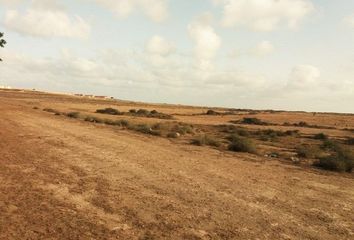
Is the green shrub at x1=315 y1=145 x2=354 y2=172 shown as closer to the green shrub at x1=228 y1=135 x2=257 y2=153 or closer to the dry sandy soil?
the dry sandy soil

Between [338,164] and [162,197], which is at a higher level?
[338,164]

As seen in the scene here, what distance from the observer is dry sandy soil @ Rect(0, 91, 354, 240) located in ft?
27.5

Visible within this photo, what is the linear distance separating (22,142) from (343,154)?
14217 millimetres

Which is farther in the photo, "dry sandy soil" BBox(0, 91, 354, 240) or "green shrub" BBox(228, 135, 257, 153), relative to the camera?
"green shrub" BBox(228, 135, 257, 153)

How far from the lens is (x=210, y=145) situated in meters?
24.7

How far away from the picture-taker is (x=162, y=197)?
10836 mm

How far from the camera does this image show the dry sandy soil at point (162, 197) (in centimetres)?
839

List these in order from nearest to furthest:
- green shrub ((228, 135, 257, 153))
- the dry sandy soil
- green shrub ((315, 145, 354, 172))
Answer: the dry sandy soil, green shrub ((315, 145, 354, 172)), green shrub ((228, 135, 257, 153))

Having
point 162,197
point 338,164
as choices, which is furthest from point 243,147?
point 162,197

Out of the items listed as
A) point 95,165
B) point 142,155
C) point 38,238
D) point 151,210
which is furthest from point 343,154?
point 38,238

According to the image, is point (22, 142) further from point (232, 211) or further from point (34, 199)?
point (232, 211)

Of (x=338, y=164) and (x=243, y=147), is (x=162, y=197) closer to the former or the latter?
(x=338, y=164)

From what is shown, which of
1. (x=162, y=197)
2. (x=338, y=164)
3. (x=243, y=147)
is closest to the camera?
(x=162, y=197)

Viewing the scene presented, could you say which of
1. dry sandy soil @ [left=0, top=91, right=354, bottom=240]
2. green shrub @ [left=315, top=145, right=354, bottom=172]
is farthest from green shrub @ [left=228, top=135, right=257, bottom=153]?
green shrub @ [left=315, top=145, right=354, bottom=172]
